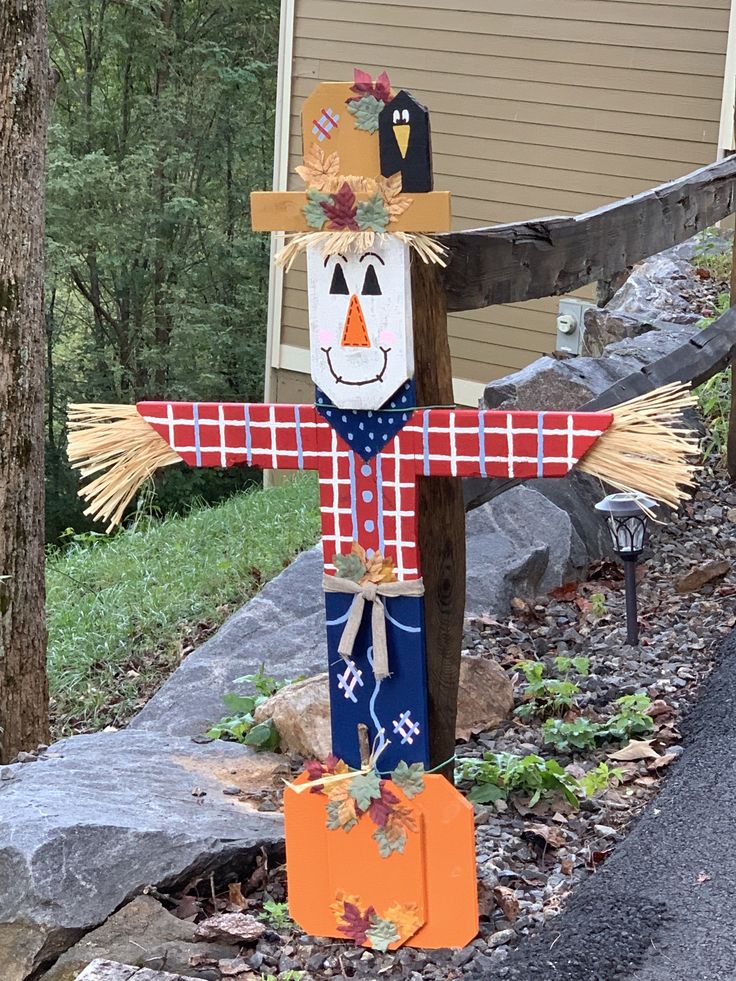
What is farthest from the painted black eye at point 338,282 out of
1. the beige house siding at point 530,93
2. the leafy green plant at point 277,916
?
the beige house siding at point 530,93

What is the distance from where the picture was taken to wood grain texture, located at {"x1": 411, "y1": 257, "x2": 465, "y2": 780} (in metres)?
2.84

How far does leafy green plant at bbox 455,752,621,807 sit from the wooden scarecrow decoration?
655mm

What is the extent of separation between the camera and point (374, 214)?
269cm

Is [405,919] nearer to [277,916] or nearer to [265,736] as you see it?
[277,916]

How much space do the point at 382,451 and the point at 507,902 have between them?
3.92ft

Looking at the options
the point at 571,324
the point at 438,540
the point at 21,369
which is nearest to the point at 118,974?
the point at 438,540

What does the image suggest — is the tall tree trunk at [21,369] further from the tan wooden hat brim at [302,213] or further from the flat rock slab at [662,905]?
the flat rock slab at [662,905]

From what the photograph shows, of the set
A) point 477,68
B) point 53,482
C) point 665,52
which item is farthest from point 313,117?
point 53,482

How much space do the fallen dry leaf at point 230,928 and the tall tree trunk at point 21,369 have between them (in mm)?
2509

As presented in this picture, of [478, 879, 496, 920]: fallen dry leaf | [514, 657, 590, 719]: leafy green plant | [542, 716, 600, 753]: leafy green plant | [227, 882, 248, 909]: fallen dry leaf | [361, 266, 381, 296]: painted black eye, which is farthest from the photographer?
[514, 657, 590, 719]: leafy green plant

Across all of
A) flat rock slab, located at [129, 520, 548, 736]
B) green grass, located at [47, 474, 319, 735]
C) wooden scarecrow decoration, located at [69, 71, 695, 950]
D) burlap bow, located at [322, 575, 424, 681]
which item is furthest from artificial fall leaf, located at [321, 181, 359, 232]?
green grass, located at [47, 474, 319, 735]

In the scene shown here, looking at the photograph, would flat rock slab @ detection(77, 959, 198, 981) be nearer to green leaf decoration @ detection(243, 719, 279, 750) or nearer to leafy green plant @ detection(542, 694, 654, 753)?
green leaf decoration @ detection(243, 719, 279, 750)

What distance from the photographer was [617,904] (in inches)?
116

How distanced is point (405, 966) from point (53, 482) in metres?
13.9
